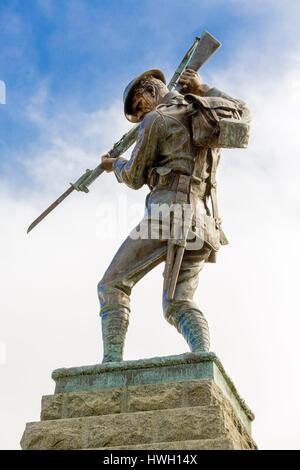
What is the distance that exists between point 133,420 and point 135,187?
8.55 ft

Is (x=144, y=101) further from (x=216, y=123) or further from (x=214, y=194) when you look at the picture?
(x=214, y=194)

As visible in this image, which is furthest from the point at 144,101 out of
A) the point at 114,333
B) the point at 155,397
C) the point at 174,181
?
the point at 155,397

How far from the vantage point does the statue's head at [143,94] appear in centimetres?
872

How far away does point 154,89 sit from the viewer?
8.75 m

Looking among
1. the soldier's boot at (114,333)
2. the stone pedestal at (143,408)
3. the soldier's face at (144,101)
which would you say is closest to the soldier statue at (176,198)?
the soldier's boot at (114,333)

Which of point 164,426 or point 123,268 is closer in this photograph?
point 164,426

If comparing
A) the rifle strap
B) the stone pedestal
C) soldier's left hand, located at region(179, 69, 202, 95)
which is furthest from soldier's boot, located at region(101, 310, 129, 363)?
soldier's left hand, located at region(179, 69, 202, 95)

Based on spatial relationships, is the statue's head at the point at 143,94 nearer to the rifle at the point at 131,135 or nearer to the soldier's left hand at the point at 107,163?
the rifle at the point at 131,135

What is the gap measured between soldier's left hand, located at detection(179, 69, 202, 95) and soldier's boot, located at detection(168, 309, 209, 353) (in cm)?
258

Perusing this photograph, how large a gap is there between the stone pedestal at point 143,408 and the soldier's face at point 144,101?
3105 mm
